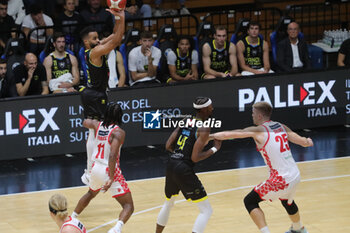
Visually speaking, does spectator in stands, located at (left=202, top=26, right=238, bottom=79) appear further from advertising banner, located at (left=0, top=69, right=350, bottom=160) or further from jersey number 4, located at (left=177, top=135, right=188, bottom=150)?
jersey number 4, located at (left=177, top=135, right=188, bottom=150)

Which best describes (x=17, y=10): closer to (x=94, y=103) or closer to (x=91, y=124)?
(x=94, y=103)

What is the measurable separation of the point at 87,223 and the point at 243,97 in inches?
209

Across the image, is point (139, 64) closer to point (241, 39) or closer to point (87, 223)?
point (241, 39)

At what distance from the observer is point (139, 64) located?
15234mm

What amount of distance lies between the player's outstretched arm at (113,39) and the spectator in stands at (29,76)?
3.76 meters

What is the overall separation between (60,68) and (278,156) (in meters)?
6.63

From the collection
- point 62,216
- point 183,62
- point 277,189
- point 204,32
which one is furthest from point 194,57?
point 62,216

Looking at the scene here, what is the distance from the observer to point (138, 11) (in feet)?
56.4

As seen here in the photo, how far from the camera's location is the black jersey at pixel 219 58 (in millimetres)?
15688

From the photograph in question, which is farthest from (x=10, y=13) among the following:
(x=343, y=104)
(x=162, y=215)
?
(x=162, y=215)

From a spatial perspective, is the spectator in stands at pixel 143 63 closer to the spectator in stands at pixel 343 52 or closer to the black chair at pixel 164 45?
the black chair at pixel 164 45

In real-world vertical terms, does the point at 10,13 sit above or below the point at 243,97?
above

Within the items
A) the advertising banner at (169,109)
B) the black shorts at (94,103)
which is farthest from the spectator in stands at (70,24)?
the black shorts at (94,103)

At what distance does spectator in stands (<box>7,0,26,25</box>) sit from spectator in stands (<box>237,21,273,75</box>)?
4.60 meters
